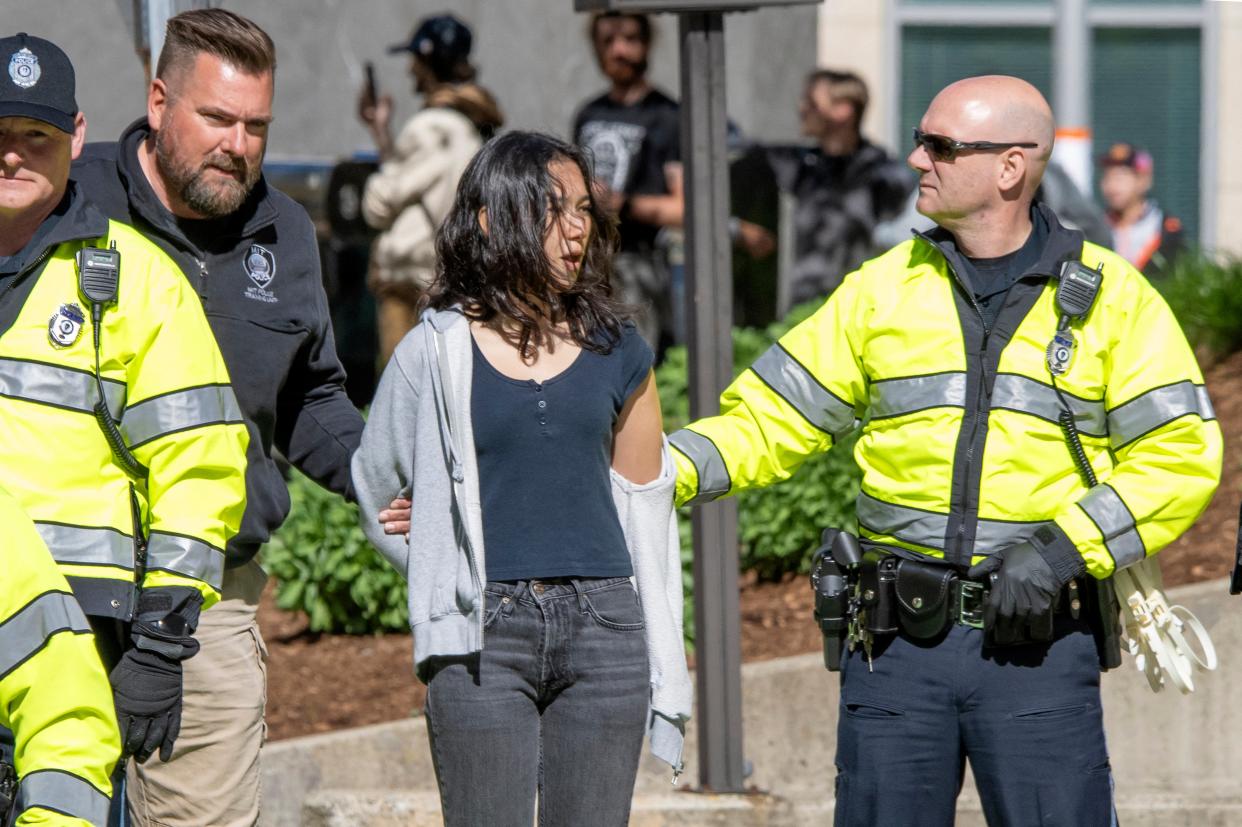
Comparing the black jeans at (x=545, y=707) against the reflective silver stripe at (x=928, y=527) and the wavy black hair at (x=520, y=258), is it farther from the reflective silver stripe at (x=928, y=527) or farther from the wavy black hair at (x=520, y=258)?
the reflective silver stripe at (x=928, y=527)

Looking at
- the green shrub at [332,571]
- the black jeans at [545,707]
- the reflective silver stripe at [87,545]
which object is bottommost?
the green shrub at [332,571]

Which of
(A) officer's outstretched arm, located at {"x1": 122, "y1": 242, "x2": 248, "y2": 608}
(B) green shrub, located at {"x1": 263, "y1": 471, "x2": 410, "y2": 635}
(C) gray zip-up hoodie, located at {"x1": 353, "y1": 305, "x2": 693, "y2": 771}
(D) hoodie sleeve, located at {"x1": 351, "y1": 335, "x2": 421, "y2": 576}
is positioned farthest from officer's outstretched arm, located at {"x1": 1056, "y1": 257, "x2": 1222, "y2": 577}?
(B) green shrub, located at {"x1": 263, "y1": 471, "x2": 410, "y2": 635}

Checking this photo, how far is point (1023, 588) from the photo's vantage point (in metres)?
4.12

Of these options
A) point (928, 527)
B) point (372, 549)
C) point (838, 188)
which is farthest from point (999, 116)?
point (838, 188)

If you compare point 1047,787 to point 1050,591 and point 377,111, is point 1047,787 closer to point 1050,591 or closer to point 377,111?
point 1050,591

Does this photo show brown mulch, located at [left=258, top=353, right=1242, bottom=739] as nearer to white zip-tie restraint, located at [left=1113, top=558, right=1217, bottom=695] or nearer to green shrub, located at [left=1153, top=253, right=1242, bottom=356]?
green shrub, located at [left=1153, top=253, right=1242, bottom=356]

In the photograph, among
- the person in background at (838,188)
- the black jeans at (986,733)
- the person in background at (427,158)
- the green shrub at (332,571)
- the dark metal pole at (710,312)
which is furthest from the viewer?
the person in background at (838,188)

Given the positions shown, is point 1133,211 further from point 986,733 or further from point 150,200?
point 150,200

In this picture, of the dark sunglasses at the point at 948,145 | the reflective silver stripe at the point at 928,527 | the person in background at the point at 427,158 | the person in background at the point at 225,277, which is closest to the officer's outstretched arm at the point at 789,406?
the reflective silver stripe at the point at 928,527

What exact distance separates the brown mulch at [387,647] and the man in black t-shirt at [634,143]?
1.90 meters

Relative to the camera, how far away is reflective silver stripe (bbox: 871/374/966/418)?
4.27m

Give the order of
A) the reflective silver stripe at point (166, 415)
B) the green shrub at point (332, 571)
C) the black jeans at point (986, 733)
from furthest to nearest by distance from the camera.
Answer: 1. the green shrub at point (332, 571)
2. the black jeans at point (986, 733)
3. the reflective silver stripe at point (166, 415)

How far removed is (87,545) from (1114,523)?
6.82 feet

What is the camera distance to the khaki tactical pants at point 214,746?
4.34 m
